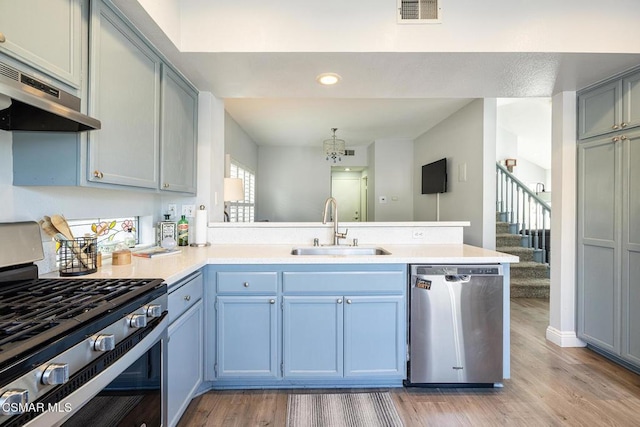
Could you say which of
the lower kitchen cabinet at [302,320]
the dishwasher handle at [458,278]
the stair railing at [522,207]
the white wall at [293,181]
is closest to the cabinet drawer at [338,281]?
the lower kitchen cabinet at [302,320]

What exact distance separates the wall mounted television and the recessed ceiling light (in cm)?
312

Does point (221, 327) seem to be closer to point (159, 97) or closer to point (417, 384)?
point (417, 384)

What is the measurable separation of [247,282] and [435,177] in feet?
13.6

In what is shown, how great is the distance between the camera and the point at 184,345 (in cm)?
167

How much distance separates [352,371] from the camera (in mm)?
1980

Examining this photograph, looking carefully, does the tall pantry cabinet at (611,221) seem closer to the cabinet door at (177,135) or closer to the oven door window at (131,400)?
the oven door window at (131,400)

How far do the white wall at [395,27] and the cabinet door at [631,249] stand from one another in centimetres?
76

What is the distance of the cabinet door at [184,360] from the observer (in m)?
1.51

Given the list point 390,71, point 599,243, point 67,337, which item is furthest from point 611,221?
point 67,337

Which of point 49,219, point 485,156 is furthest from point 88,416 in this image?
point 485,156

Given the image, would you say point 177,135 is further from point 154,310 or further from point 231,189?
point 154,310

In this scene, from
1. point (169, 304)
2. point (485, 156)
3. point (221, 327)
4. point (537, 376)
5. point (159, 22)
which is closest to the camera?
point (169, 304)

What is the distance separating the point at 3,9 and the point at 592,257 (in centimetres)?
374

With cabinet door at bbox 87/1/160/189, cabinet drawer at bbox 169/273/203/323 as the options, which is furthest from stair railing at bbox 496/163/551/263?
cabinet door at bbox 87/1/160/189
